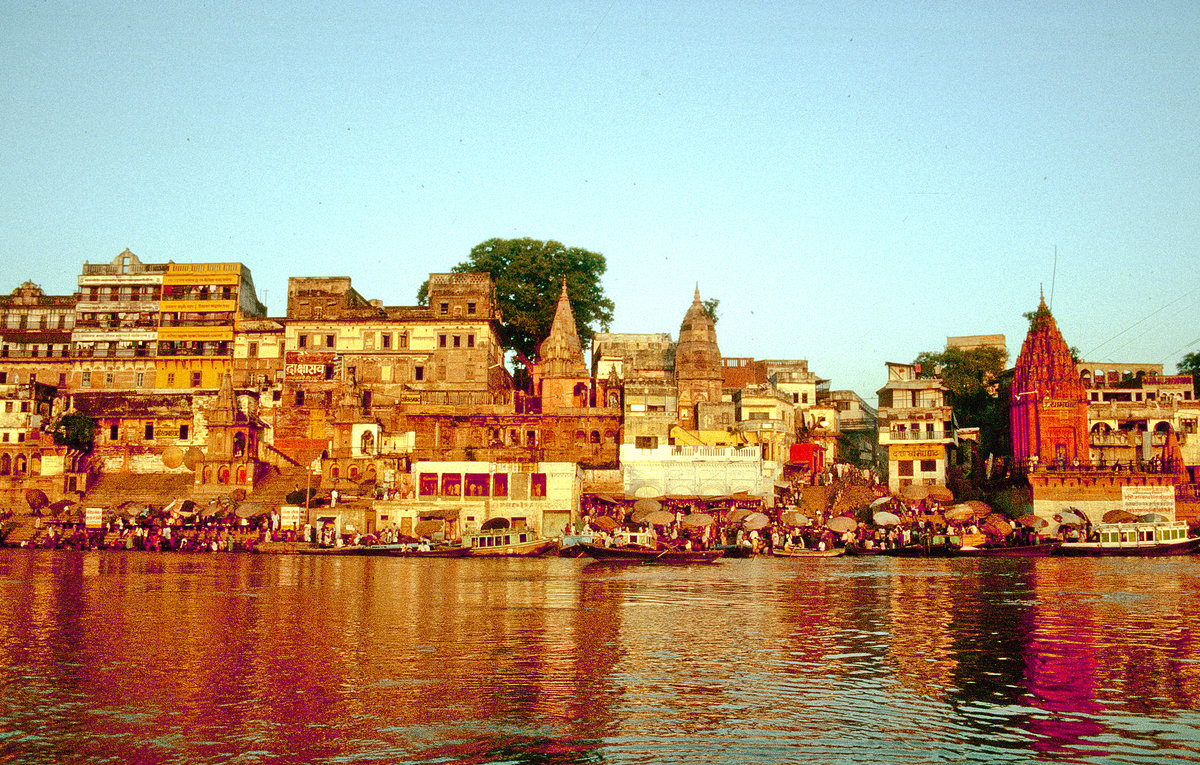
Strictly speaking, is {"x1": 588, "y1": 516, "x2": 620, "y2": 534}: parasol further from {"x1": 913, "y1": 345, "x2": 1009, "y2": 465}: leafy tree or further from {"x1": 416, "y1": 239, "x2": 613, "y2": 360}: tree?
{"x1": 913, "y1": 345, "x2": 1009, "y2": 465}: leafy tree

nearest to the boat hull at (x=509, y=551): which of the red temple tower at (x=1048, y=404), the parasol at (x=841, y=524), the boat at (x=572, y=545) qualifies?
the boat at (x=572, y=545)

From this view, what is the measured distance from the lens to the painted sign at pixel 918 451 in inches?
2241

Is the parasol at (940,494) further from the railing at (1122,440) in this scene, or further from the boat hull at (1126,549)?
the railing at (1122,440)

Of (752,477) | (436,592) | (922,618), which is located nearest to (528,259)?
(752,477)

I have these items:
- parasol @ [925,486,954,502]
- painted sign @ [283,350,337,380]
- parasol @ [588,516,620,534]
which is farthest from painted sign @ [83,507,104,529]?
parasol @ [925,486,954,502]

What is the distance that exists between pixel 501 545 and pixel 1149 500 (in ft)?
96.5

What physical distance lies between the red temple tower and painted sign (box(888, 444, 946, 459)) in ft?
12.2

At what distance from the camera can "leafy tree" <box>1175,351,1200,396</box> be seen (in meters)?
65.0

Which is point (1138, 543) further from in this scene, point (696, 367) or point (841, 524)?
point (696, 367)

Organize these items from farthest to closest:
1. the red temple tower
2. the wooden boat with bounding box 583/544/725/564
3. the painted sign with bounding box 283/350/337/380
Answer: the painted sign with bounding box 283/350/337/380, the red temple tower, the wooden boat with bounding box 583/544/725/564

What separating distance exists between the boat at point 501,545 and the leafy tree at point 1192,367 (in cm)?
→ 4227

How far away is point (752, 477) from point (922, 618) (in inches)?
1120

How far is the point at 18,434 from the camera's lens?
186 feet

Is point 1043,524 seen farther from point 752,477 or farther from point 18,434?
point 18,434
